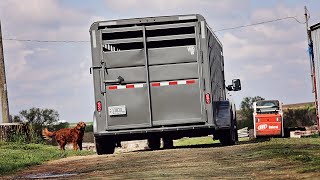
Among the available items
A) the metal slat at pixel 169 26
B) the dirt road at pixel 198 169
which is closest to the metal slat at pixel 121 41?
the metal slat at pixel 169 26

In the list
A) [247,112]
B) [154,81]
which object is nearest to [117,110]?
[154,81]

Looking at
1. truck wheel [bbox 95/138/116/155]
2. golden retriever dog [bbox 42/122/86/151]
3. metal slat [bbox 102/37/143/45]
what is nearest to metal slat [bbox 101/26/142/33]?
metal slat [bbox 102/37/143/45]

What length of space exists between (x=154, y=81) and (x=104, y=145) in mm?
2896

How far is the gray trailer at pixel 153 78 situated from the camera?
61.0 feet

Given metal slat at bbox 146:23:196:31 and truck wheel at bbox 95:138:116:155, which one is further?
truck wheel at bbox 95:138:116:155

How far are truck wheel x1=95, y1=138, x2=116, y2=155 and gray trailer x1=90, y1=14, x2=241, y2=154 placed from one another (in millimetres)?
1026

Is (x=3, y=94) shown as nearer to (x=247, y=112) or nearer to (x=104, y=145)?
(x=104, y=145)

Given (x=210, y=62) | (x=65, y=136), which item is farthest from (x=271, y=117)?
(x=210, y=62)

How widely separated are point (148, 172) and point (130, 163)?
283cm

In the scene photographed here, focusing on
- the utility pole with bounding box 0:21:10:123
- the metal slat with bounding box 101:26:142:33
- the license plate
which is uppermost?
the metal slat with bounding box 101:26:142:33

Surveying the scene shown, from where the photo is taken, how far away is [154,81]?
18688 mm

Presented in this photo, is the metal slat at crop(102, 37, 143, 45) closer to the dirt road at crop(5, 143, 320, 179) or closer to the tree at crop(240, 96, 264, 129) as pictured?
the dirt road at crop(5, 143, 320, 179)

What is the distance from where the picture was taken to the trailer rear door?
18594 millimetres

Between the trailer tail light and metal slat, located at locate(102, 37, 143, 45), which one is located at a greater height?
metal slat, located at locate(102, 37, 143, 45)
